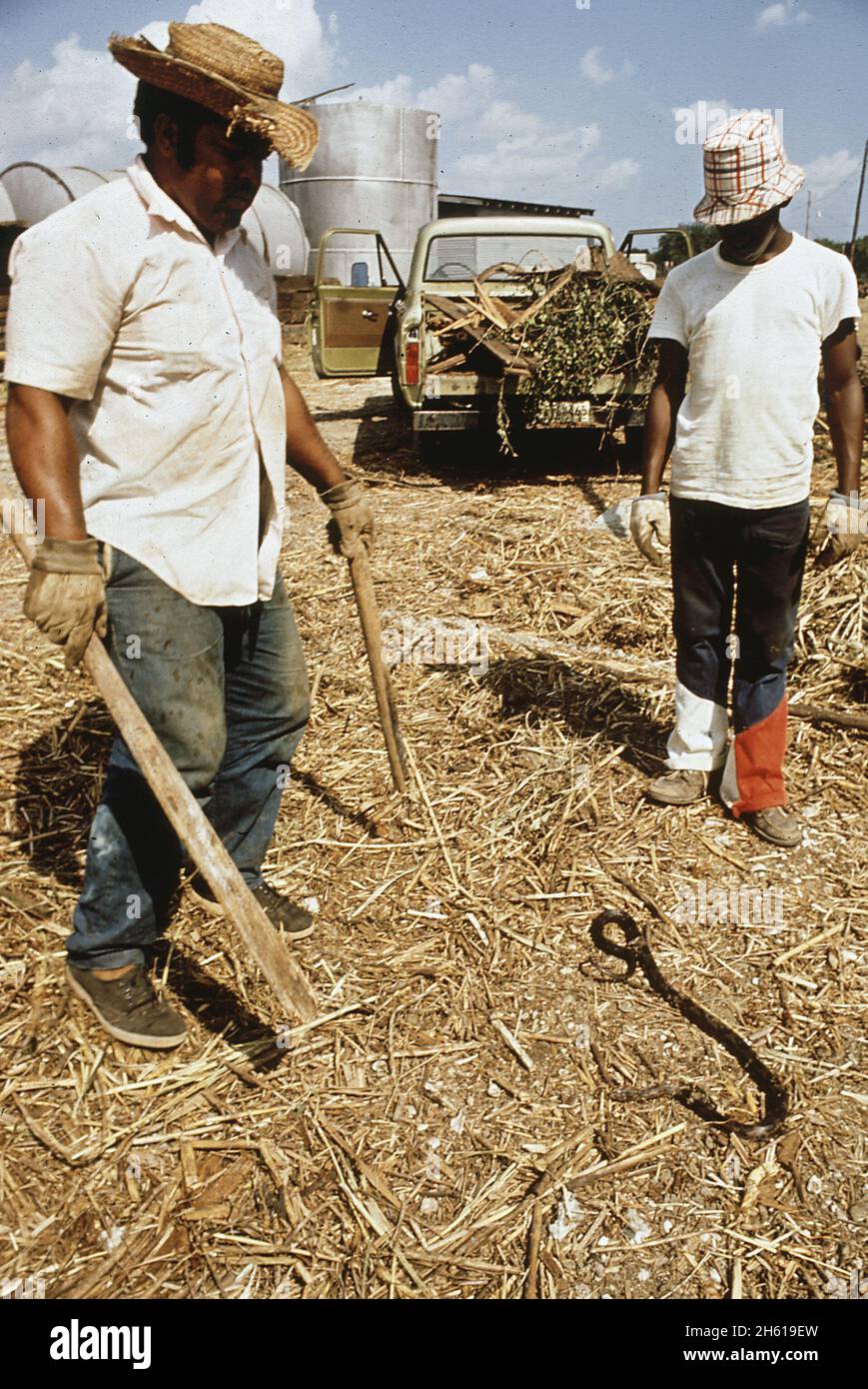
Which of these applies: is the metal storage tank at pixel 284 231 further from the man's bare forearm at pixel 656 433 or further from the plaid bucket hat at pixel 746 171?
the plaid bucket hat at pixel 746 171

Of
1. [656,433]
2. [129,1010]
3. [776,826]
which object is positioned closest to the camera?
[129,1010]

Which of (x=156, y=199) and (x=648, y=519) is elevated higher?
(x=156, y=199)

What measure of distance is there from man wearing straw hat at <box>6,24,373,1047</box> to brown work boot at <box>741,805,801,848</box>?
1.87 meters

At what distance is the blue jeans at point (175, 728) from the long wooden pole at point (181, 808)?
10 cm

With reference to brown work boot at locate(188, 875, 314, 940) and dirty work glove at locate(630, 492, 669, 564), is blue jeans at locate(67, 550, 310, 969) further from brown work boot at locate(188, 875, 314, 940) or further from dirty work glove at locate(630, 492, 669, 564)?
dirty work glove at locate(630, 492, 669, 564)

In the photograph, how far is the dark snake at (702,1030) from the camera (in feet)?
7.89

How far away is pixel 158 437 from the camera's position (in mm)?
2268

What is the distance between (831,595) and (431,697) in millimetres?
2102

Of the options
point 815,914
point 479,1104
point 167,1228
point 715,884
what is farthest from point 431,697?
point 167,1228

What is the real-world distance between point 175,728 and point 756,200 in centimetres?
234

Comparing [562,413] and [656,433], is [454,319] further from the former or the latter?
[656,433]

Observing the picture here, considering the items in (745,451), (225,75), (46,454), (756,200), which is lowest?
(745,451)

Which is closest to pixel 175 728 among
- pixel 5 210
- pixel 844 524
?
pixel 844 524
